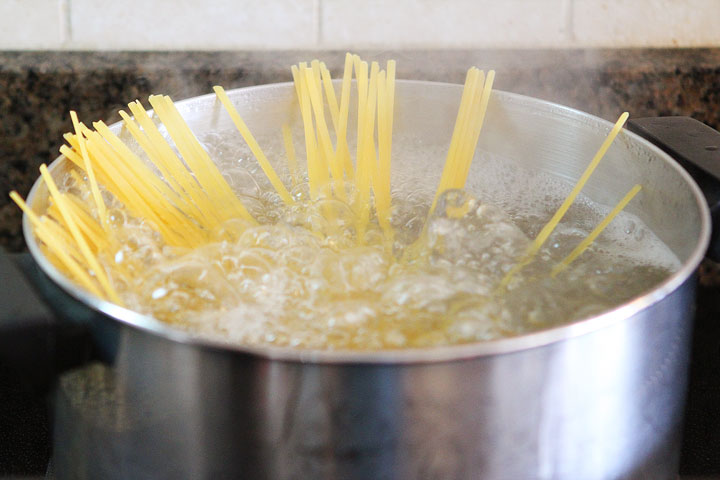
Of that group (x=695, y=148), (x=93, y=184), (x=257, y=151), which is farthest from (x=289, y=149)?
(x=695, y=148)

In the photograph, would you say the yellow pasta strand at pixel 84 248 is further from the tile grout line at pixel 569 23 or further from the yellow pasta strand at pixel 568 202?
the tile grout line at pixel 569 23

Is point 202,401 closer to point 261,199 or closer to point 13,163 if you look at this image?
point 261,199

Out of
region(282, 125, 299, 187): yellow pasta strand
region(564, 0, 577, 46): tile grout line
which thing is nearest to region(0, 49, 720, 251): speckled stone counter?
region(564, 0, 577, 46): tile grout line

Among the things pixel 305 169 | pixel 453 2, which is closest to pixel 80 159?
pixel 305 169

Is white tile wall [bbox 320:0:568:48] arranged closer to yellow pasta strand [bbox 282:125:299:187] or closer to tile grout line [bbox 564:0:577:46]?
tile grout line [bbox 564:0:577:46]

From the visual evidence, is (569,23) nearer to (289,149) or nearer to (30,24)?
(289,149)

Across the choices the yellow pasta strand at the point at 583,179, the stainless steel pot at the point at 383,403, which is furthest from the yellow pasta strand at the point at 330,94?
the stainless steel pot at the point at 383,403
